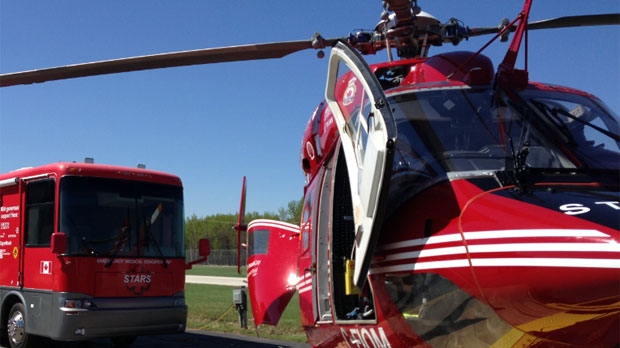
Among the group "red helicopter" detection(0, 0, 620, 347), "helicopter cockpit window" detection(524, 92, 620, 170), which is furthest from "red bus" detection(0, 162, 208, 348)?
"helicopter cockpit window" detection(524, 92, 620, 170)

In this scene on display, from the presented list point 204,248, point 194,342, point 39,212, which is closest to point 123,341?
point 194,342

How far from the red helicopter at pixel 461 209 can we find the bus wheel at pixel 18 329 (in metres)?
6.58

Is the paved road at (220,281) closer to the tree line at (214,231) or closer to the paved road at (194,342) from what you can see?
the paved road at (194,342)

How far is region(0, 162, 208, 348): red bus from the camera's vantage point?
A: 32.6 ft

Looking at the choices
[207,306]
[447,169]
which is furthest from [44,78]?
[207,306]

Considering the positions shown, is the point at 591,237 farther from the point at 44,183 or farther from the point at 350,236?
the point at 44,183

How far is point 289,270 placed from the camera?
291 inches

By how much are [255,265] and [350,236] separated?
303cm

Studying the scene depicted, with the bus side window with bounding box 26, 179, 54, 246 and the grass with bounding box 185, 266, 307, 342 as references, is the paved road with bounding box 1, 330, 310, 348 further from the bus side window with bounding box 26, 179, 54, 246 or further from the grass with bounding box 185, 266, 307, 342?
the bus side window with bounding box 26, 179, 54, 246

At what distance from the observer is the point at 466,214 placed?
11.6 feet

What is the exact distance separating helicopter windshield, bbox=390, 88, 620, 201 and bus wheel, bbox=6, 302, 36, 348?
27.7 ft

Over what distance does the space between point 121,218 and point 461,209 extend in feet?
26.1

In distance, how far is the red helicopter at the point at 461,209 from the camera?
3076 millimetres

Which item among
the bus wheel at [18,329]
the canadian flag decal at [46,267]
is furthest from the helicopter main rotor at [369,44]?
the bus wheel at [18,329]
